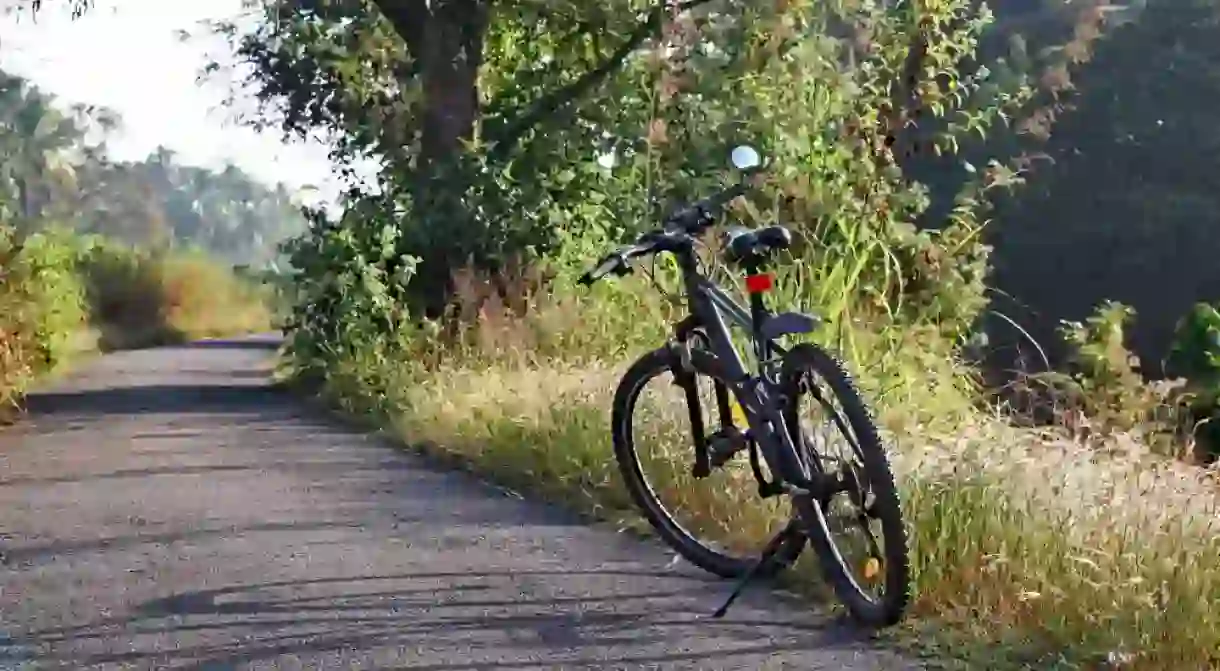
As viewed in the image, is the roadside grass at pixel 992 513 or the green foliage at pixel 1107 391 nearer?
the roadside grass at pixel 992 513

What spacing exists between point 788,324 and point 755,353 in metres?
0.35

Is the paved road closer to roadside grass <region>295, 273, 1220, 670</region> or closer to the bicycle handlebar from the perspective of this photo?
roadside grass <region>295, 273, 1220, 670</region>

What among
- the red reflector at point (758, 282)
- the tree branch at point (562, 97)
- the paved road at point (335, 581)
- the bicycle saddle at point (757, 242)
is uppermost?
the tree branch at point (562, 97)

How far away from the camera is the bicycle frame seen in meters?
3.88

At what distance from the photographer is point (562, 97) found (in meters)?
13.5

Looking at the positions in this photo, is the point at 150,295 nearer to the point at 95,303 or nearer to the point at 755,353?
the point at 95,303

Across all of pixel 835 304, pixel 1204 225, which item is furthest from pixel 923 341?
pixel 1204 225

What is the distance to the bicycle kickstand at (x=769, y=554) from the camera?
392 cm

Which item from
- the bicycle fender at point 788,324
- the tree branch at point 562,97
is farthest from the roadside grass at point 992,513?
the tree branch at point 562,97

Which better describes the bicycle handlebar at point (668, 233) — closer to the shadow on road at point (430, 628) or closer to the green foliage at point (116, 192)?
the shadow on road at point (430, 628)

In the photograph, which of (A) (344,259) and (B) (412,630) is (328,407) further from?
(B) (412,630)

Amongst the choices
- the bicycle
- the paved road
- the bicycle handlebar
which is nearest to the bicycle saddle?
the bicycle

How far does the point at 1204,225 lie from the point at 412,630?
28020 mm

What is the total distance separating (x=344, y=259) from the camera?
12102 mm
